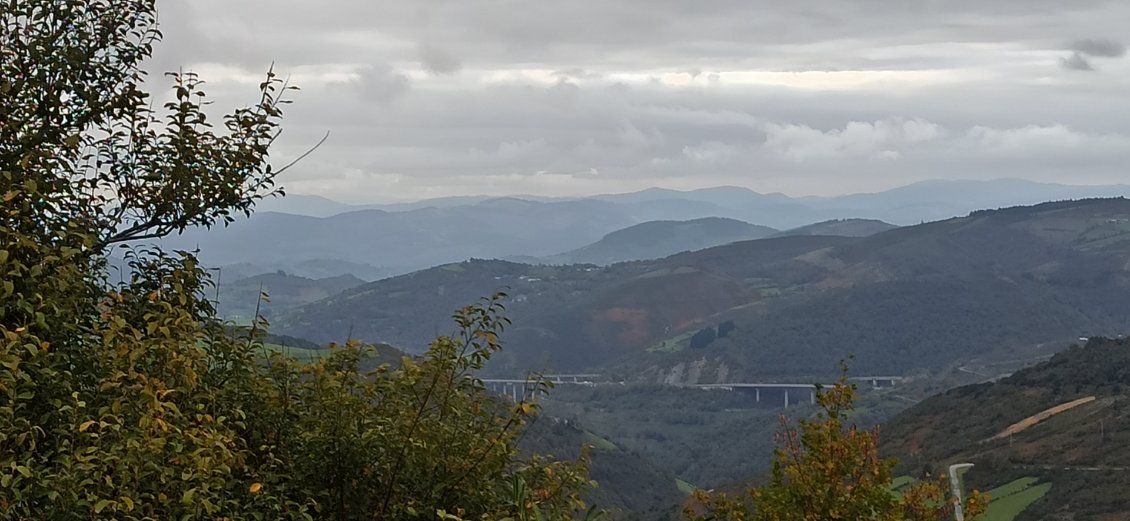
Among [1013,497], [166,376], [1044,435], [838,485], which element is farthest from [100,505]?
[1044,435]

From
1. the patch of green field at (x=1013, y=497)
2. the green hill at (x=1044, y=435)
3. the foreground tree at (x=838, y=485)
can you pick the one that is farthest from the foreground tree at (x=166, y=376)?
the patch of green field at (x=1013, y=497)

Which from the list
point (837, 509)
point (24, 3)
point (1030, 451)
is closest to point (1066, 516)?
point (1030, 451)

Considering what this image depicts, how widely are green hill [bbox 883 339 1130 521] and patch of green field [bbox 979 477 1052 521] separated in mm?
74

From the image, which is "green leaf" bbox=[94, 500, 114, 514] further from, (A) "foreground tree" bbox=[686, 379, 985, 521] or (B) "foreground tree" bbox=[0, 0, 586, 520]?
(A) "foreground tree" bbox=[686, 379, 985, 521]

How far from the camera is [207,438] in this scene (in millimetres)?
7832

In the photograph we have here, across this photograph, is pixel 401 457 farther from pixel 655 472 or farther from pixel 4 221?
pixel 655 472

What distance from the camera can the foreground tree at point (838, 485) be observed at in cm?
1084

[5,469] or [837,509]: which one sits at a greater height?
[5,469]

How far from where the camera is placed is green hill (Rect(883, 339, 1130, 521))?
63.4m

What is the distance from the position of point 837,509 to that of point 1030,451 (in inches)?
2940

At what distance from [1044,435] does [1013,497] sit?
1690 centimetres

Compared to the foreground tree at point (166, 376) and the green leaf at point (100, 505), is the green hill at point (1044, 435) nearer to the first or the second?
the foreground tree at point (166, 376)

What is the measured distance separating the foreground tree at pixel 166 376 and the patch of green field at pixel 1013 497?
58.4m

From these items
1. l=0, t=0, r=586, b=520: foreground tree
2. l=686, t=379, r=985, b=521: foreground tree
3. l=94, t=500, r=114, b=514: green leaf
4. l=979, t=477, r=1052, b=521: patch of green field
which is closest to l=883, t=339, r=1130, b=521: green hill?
l=979, t=477, r=1052, b=521: patch of green field
